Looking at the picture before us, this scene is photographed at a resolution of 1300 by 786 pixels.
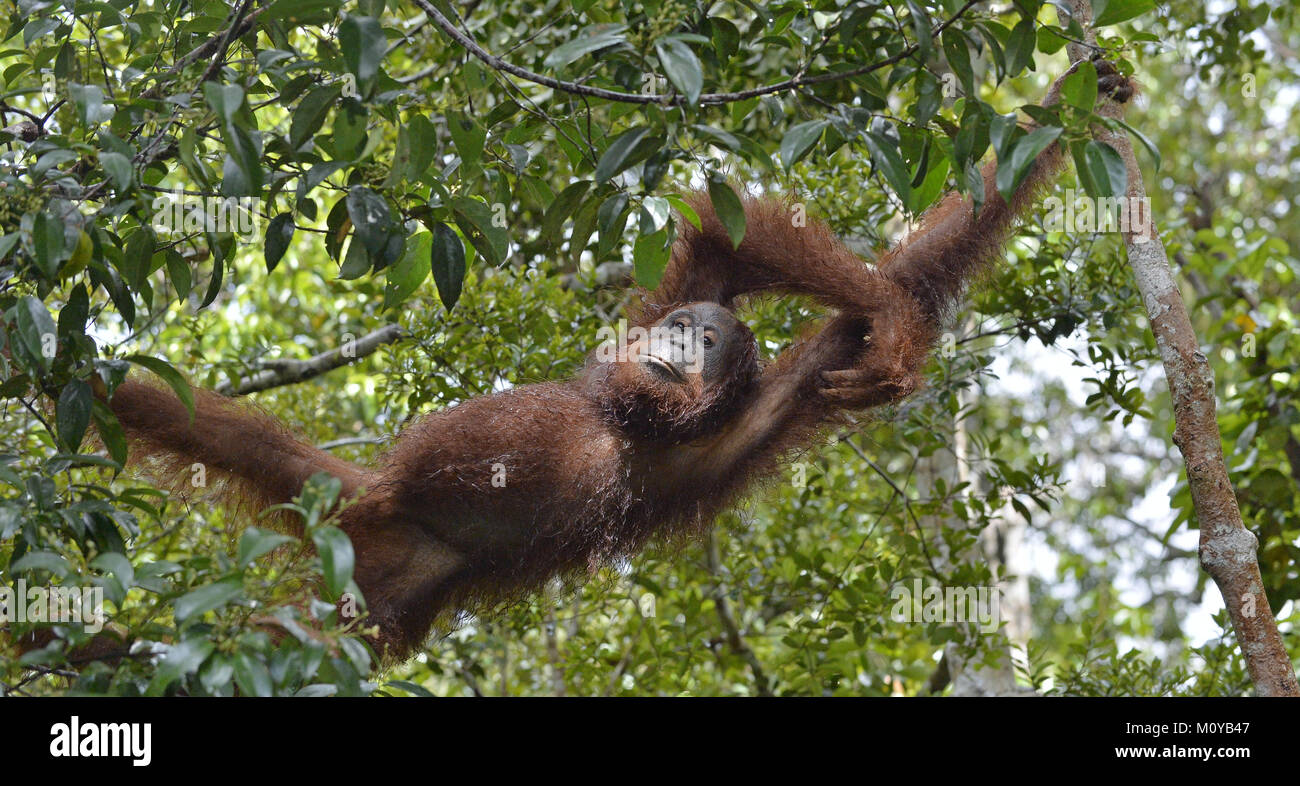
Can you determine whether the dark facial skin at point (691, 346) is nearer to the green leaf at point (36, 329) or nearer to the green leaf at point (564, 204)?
the green leaf at point (564, 204)

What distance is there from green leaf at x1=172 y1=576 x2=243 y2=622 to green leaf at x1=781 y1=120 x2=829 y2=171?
1419 mm

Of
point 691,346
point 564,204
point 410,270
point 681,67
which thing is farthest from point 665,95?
point 691,346

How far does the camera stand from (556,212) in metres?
3.02

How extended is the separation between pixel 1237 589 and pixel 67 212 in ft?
10.1

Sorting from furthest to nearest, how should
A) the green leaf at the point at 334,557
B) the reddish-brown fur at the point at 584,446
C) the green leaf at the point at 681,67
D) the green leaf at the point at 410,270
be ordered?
the reddish-brown fur at the point at 584,446, the green leaf at the point at 410,270, the green leaf at the point at 681,67, the green leaf at the point at 334,557

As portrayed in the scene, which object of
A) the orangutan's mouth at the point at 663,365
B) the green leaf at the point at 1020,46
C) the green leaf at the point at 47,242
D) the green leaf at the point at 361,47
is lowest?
the green leaf at the point at 47,242

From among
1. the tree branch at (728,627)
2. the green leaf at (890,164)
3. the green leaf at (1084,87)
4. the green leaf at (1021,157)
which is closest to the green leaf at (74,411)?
the green leaf at (890,164)

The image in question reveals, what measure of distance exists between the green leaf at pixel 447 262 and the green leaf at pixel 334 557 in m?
1.08

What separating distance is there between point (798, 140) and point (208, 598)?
156cm

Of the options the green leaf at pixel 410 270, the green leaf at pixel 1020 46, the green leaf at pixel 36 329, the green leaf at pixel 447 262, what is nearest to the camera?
the green leaf at pixel 36 329

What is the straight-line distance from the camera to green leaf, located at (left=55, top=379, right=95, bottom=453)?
2705 millimetres

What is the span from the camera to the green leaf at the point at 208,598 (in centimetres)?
189

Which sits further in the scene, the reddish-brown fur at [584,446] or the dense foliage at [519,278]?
the reddish-brown fur at [584,446]
